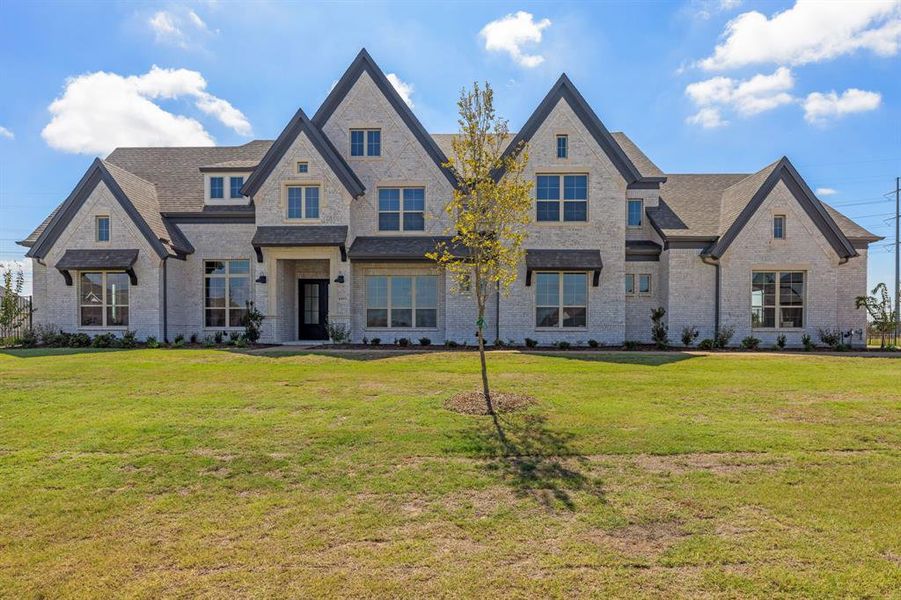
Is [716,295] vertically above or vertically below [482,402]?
above

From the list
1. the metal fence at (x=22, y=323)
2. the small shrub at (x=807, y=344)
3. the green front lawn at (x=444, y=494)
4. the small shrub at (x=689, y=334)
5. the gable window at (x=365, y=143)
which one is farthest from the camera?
the metal fence at (x=22, y=323)

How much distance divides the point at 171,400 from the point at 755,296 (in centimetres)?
2154

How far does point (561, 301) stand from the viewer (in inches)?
795

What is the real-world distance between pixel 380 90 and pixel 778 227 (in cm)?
1789

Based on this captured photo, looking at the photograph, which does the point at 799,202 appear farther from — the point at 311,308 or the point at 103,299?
the point at 103,299

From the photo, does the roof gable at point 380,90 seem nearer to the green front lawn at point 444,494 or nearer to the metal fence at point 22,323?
the green front lawn at point 444,494

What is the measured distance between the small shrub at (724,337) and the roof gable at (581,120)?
7275mm

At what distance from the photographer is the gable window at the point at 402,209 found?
68.0ft

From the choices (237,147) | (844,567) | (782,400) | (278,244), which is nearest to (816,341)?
(782,400)

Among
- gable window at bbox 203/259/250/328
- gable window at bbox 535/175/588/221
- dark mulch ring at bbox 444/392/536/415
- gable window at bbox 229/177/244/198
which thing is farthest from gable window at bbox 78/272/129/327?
gable window at bbox 535/175/588/221

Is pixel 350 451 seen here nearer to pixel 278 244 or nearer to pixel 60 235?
pixel 278 244

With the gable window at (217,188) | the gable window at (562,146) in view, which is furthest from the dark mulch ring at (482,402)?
the gable window at (217,188)

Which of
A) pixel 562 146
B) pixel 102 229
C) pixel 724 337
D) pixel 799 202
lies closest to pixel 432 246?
pixel 562 146

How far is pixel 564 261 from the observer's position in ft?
64.2
